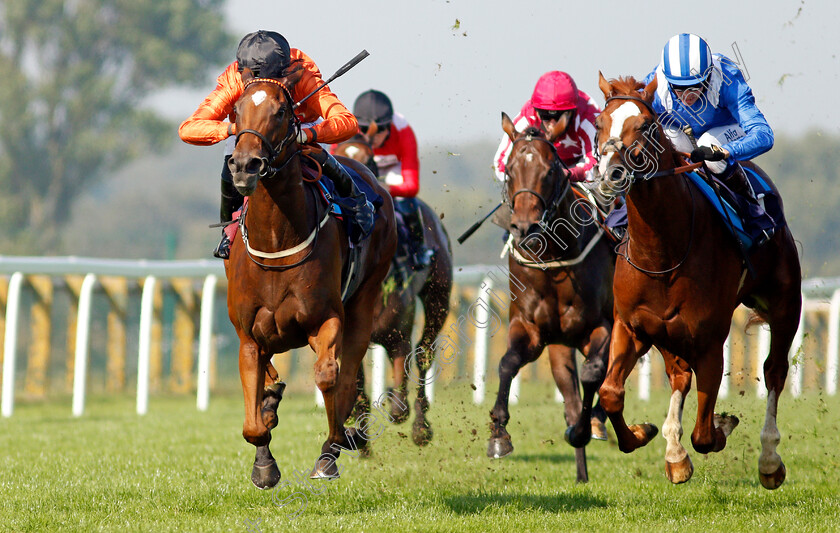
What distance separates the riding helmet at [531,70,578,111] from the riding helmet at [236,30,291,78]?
6.52 feet

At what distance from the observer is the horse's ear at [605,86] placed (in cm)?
476

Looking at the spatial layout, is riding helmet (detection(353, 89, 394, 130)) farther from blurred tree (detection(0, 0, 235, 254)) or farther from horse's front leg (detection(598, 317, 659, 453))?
blurred tree (detection(0, 0, 235, 254))

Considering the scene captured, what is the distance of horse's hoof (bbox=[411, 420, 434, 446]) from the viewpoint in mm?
6973

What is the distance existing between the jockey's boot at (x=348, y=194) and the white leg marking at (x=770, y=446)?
7.35 ft

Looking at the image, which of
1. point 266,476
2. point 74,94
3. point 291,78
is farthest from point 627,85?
point 74,94

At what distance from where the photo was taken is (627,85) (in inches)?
187

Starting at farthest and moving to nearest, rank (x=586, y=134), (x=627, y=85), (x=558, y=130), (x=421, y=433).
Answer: (x=421, y=433) < (x=586, y=134) < (x=558, y=130) < (x=627, y=85)

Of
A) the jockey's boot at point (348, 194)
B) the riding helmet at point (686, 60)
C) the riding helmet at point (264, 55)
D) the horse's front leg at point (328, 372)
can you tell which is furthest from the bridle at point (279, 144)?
the riding helmet at point (686, 60)

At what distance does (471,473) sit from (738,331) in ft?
24.5

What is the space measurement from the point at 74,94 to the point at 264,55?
2522 centimetres

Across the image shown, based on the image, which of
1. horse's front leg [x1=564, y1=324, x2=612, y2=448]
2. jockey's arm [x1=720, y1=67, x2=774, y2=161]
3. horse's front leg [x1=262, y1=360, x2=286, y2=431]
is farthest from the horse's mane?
horse's front leg [x1=262, y1=360, x2=286, y2=431]

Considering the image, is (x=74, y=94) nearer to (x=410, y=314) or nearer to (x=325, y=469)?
(x=410, y=314)

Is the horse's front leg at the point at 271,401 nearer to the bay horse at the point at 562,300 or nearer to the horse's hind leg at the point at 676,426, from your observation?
the bay horse at the point at 562,300

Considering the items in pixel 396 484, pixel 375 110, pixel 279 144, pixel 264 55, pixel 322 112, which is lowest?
pixel 396 484
